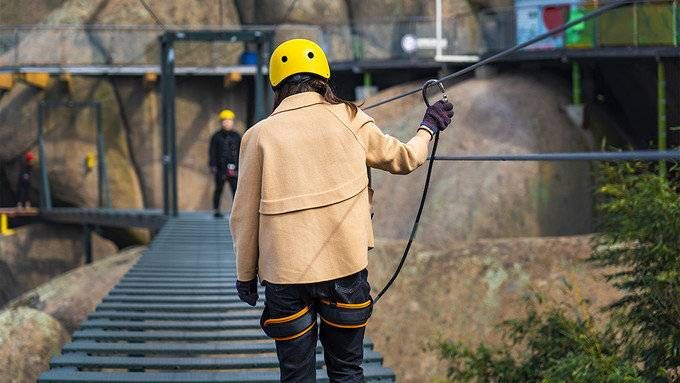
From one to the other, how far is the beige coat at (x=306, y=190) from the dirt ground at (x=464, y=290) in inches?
407

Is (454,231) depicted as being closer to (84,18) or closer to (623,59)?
(623,59)

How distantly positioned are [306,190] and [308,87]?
41 cm

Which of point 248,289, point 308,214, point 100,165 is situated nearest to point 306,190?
point 308,214

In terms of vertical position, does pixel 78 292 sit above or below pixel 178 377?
below

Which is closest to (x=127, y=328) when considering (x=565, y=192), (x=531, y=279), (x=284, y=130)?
(x=284, y=130)

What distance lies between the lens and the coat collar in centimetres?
444

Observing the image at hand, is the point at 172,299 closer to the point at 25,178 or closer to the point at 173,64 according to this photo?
the point at 173,64

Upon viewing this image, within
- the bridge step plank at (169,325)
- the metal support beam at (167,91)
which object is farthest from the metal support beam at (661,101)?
the bridge step plank at (169,325)

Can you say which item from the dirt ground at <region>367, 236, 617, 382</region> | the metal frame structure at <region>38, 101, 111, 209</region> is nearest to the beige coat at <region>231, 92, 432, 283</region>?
the dirt ground at <region>367, 236, 617, 382</region>

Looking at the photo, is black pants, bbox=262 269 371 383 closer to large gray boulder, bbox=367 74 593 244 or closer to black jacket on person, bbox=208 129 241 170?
black jacket on person, bbox=208 129 241 170

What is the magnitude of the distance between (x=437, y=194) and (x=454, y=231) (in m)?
0.94

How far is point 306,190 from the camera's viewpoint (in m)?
4.40

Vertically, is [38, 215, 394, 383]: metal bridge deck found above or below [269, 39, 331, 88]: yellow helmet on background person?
below

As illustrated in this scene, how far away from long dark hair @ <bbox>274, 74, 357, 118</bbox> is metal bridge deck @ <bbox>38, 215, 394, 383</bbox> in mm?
2450
